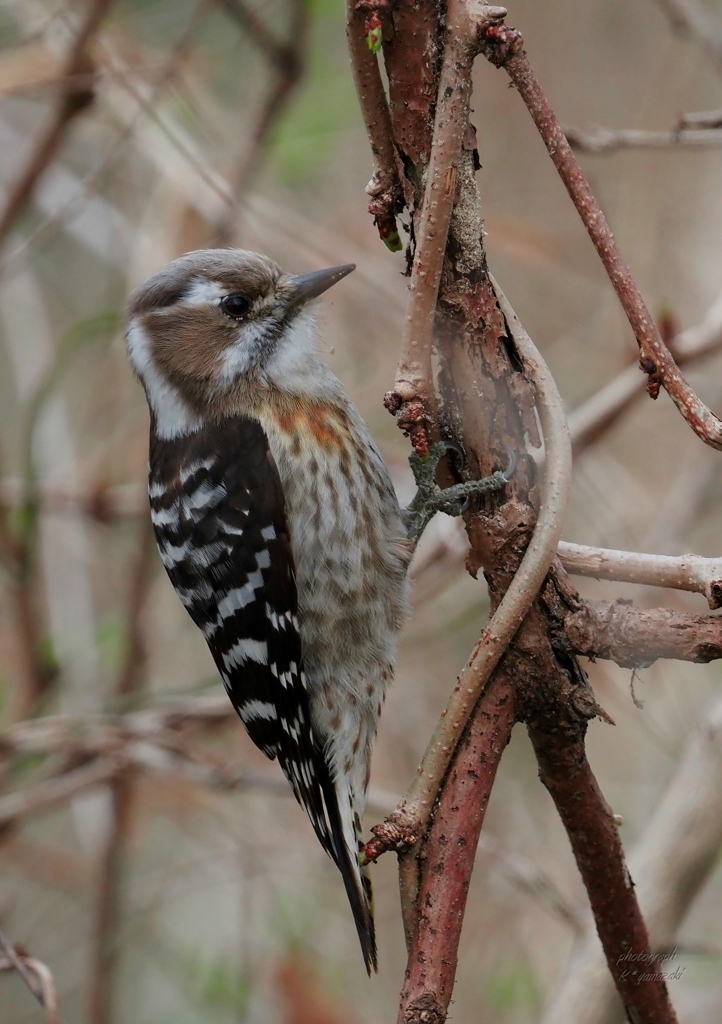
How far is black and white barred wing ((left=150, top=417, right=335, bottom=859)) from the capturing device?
8.45 ft

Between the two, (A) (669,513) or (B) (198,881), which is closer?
(A) (669,513)

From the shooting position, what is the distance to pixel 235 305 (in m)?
2.83

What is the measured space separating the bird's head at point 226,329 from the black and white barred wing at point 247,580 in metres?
0.14

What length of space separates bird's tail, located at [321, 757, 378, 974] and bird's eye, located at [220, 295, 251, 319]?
1200mm

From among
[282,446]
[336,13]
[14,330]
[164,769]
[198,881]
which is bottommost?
[198,881]

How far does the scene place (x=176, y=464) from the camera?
2793 millimetres

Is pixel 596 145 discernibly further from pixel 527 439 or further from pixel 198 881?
pixel 198 881

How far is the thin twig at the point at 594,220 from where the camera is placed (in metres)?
1.37

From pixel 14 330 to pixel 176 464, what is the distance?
1.86 m

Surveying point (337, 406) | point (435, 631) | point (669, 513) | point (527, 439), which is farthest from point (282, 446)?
point (669, 513)

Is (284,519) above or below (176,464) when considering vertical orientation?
below

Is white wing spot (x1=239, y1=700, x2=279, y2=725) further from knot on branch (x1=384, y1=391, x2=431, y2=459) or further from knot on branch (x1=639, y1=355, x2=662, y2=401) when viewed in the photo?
knot on branch (x1=639, y1=355, x2=662, y2=401)

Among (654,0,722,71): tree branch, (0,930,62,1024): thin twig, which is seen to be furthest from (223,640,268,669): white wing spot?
(654,0,722,71): tree branch

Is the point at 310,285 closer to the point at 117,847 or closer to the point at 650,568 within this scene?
the point at 650,568
